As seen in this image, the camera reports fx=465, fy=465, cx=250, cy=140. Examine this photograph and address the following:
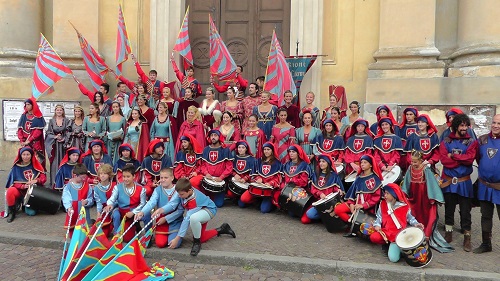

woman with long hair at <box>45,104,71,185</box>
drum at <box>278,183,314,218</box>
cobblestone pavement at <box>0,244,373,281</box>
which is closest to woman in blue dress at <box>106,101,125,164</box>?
woman with long hair at <box>45,104,71,185</box>

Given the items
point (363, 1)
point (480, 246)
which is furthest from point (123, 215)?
point (363, 1)

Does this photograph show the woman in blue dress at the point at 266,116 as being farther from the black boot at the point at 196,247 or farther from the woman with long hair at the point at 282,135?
the black boot at the point at 196,247

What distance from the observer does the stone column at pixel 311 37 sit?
1073 cm

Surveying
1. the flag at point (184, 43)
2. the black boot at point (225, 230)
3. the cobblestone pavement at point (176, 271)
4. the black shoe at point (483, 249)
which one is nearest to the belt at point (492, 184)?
the black shoe at point (483, 249)

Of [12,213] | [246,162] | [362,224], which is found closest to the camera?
[362,224]

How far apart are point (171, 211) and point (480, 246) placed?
386cm

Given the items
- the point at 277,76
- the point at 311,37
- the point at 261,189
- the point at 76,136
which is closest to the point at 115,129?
the point at 76,136

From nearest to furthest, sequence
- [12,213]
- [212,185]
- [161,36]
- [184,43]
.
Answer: [12,213]
[212,185]
[184,43]
[161,36]

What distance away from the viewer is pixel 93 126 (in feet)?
28.6

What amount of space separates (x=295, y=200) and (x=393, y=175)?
1.49 metres

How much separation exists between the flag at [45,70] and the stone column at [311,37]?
522 centimetres

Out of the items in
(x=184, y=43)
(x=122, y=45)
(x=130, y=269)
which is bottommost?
(x=130, y=269)

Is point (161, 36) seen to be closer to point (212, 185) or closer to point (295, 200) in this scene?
point (212, 185)

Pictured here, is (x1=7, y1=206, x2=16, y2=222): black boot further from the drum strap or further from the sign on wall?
the drum strap
